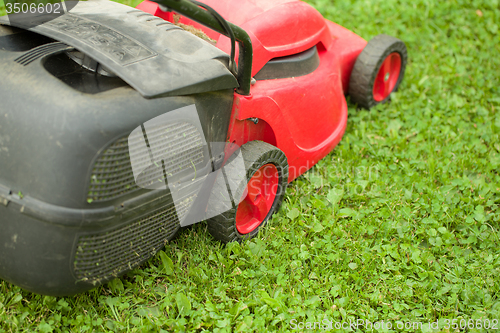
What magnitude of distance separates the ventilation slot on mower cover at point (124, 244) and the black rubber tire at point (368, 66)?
147cm

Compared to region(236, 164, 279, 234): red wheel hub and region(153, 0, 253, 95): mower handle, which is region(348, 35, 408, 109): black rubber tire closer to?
region(236, 164, 279, 234): red wheel hub

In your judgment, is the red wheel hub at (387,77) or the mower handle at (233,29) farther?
the red wheel hub at (387,77)

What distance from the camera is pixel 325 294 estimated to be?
162 cm

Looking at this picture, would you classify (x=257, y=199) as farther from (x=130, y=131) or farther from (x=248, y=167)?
(x=130, y=131)

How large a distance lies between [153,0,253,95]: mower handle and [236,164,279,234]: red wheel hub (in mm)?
379

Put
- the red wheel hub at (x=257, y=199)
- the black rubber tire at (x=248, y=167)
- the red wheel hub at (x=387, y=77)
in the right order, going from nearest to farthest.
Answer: the black rubber tire at (x=248, y=167) < the red wheel hub at (x=257, y=199) < the red wheel hub at (x=387, y=77)

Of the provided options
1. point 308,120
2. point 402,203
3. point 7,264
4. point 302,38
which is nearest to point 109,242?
point 7,264

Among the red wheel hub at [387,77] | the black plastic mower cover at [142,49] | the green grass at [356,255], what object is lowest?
the green grass at [356,255]

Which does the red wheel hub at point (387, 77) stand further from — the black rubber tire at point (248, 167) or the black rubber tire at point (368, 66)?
the black rubber tire at point (248, 167)

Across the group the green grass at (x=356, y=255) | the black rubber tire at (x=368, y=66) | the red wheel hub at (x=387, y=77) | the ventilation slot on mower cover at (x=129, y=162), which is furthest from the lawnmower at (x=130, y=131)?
the red wheel hub at (x=387, y=77)

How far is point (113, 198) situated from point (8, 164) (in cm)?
30

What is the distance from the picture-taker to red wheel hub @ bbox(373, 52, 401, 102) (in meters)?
2.65

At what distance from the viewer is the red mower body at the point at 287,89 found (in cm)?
169

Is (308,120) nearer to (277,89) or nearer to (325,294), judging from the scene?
(277,89)
